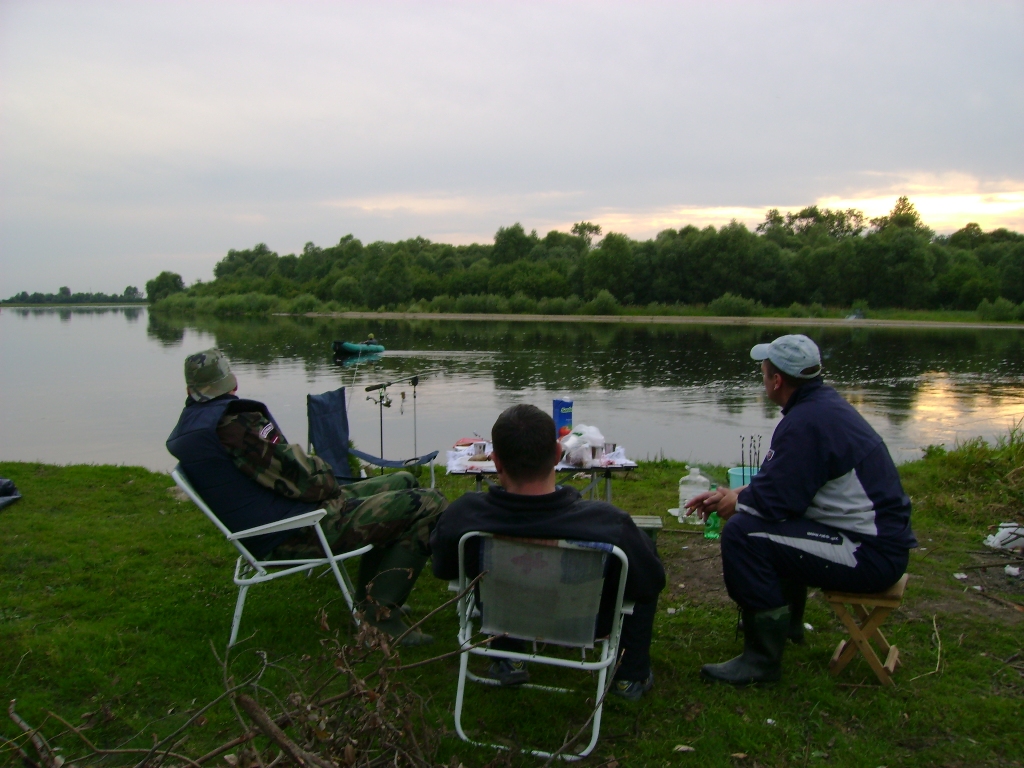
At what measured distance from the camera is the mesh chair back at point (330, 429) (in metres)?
5.60

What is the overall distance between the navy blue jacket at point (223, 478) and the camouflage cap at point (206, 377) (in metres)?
0.04

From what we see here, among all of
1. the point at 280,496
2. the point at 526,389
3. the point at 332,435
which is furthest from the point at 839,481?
the point at 526,389

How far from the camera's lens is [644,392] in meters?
18.2

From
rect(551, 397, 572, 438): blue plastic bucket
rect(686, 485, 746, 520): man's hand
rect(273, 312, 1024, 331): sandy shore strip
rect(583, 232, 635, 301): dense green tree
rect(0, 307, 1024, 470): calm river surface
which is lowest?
rect(0, 307, 1024, 470): calm river surface

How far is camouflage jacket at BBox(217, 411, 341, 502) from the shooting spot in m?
3.36

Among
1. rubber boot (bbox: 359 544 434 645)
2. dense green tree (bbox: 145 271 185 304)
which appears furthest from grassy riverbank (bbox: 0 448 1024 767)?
dense green tree (bbox: 145 271 185 304)

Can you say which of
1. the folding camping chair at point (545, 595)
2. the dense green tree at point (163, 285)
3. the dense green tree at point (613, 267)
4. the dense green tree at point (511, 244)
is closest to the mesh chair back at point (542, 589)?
the folding camping chair at point (545, 595)

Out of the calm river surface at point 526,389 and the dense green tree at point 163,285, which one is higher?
the dense green tree at point 163,285

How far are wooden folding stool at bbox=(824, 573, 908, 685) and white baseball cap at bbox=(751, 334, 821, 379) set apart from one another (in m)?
0.88

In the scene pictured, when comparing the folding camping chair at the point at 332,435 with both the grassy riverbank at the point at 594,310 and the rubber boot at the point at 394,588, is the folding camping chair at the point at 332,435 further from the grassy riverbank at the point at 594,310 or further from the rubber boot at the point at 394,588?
the grassy riverbank at the point at 594,310

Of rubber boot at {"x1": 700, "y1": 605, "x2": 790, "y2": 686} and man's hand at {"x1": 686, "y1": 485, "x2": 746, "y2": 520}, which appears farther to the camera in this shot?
man's hand at {"x1": 686, "y1": 485, "x2": 746, "y2": 520}

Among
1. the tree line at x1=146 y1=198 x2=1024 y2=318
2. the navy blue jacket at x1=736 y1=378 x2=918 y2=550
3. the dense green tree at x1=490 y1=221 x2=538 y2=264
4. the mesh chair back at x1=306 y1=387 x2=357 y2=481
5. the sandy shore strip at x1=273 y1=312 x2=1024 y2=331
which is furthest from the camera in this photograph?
the dense green tree at x1=490 y1=221 x2=538 y2=264

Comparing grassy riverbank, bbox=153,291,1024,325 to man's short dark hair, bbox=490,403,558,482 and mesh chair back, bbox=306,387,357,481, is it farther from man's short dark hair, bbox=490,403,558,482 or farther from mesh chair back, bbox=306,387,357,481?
man's short dark hair, bbox=490,403,558,482

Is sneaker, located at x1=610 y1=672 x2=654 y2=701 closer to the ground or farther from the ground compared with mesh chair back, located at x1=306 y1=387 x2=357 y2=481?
closer to the ground
